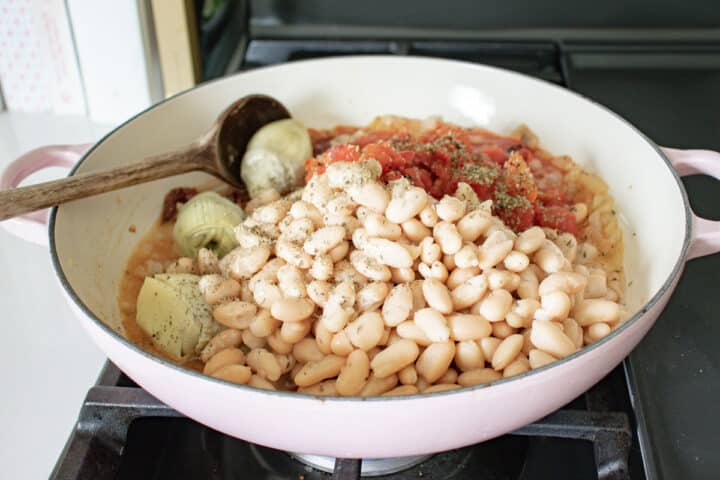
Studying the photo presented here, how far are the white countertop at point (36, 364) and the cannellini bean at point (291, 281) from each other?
247 millimetres

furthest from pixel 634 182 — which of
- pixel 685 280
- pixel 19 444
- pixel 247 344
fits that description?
pixel 19 444

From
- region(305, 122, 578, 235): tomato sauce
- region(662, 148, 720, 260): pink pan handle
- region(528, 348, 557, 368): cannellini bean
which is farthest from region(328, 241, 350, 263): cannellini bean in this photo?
region(662, 148, 720, 260): pink pan handle

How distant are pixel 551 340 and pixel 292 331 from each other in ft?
0.78

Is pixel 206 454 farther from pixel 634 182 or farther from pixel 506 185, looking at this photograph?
pixel 634 182

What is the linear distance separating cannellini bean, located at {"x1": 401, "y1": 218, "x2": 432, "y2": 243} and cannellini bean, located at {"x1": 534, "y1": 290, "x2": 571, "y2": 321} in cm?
13

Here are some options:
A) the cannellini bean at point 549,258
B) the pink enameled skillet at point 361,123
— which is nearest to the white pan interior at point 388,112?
the pink enameled skillet at point 361,123

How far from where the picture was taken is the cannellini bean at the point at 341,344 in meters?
0.68

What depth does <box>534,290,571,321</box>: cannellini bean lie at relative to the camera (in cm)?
68

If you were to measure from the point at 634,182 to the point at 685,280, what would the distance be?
0.43ft

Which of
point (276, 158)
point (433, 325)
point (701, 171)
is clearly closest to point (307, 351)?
point (433, 325)

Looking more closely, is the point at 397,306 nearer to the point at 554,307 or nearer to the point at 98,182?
the point at 554,307

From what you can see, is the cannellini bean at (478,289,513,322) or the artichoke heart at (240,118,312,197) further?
the artichoke heart at (240,118,312,197)

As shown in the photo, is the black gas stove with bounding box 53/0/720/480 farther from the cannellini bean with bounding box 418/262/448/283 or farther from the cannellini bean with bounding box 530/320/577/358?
the cannellini bean with bounding box 418/262/448/283

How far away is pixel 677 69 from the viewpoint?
1220mm
